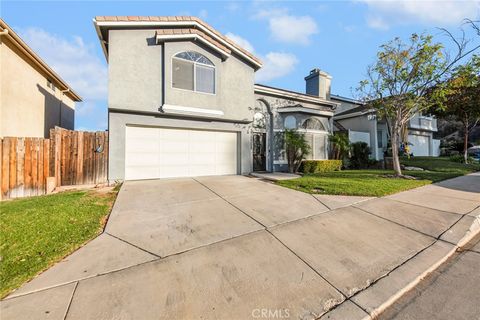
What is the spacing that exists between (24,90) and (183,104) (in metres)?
6.32

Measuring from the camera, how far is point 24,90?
8.58 meters

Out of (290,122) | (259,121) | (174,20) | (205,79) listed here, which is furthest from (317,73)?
(174,20)

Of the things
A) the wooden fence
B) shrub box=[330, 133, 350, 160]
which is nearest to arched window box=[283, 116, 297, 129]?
shrub box=[330, 133, 350, 160]

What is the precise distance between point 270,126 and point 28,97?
11.1 metres

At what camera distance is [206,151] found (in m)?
10.3

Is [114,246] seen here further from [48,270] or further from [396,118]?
[396,118]

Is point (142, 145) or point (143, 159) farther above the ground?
point (142, 145)

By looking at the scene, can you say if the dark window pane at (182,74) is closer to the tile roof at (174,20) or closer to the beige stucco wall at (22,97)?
the tile roof at (174,20)

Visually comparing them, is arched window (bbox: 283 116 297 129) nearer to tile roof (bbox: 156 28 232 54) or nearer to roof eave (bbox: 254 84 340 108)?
roof eave (bbox: 254 84 340 108)

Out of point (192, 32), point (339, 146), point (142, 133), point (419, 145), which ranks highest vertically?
point (192, 32)

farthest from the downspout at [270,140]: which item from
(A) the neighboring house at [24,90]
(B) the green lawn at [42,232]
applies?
(A) the neighboring house at [24,90]

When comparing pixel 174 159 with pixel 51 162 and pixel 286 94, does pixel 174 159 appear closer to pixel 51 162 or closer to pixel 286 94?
pixel 51 162

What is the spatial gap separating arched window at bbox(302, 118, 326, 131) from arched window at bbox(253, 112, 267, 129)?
261 cm

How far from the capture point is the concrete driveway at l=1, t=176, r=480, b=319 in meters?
2.18
